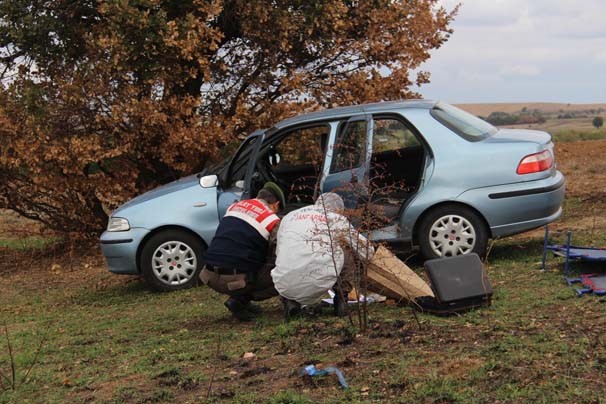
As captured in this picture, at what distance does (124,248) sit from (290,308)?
3201 mm

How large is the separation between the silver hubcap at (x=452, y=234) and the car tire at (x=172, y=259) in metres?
2.55

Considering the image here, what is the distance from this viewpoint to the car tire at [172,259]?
9.05m

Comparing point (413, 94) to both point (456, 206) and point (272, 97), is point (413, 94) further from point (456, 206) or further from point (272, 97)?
point (456, 206)

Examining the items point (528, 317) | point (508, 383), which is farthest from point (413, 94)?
point (508, 383)

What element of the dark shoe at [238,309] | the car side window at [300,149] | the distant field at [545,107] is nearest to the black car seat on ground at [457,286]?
the dark shoe at [238,309]

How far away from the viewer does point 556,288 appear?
6812mm

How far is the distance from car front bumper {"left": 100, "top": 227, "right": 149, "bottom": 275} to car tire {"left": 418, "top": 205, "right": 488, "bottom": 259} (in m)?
3.04

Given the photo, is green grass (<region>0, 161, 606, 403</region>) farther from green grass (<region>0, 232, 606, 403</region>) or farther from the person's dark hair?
the person's dark hair

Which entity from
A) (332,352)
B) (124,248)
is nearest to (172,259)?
(124,248)

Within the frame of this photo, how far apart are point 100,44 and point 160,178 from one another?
2.57m

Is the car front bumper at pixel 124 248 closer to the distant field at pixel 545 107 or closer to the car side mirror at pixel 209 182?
the car side mirror at pixel 209 182

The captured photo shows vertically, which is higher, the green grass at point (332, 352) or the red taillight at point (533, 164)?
the red taillight at point (533, 164)

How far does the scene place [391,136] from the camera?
29.1 feet

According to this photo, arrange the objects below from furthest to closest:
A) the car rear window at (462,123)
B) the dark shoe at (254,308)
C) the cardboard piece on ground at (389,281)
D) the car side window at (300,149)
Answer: the car side window at (300,149) → the car rear window at (462,123) → the dark shoe at (254,308) → the cardboard piece on ground at (389,281)
